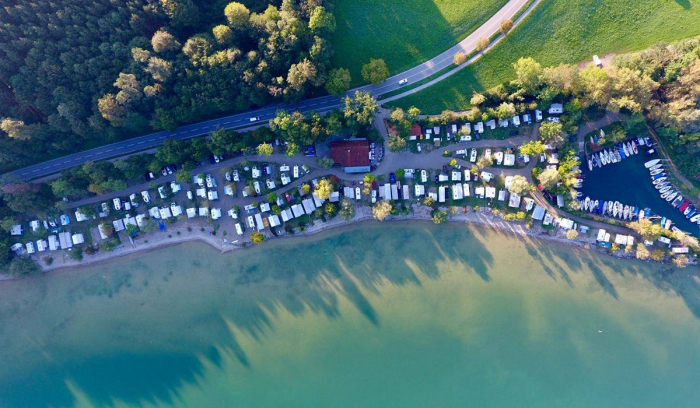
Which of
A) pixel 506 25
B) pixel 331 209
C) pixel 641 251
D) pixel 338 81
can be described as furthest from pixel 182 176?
pixel 641 251

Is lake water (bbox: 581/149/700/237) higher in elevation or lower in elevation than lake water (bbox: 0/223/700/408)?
higher

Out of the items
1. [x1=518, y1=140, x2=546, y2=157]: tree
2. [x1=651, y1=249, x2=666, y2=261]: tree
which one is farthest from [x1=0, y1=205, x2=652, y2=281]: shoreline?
[x1=518, y1=140, x2=546, y2=157]: tree

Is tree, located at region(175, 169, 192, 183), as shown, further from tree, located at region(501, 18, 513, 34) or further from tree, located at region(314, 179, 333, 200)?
tree, located at region(501, 18, 513, 34)

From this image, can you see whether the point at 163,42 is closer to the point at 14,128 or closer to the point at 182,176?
the point at 182,176

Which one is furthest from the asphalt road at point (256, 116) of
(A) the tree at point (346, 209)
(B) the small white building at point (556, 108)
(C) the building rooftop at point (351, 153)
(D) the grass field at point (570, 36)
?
(A) the tree at point (346, 209)

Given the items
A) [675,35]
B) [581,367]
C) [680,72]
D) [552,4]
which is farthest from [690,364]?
[552,4]

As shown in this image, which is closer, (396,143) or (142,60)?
(142,60)

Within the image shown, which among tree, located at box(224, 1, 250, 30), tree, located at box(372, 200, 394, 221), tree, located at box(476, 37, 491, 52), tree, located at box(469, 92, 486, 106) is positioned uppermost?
tree, located at box(224, 1, 250, 30)
